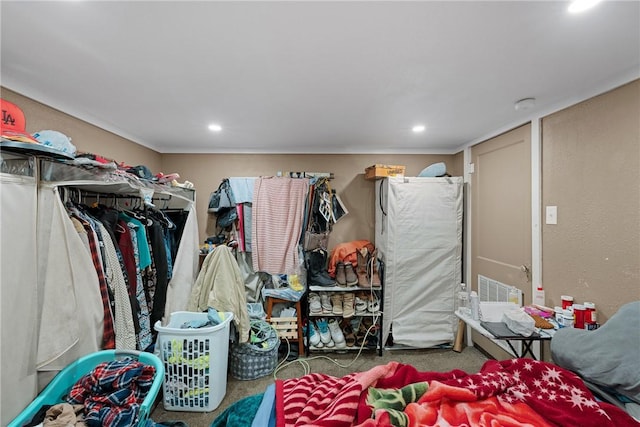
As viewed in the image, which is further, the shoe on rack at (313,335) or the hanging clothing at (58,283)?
the shoe on rack at (313,335)

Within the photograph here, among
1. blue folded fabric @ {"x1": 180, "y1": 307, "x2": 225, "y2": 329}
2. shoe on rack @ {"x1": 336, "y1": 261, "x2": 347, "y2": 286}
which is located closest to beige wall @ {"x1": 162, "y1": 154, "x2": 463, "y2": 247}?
shoe on rack @ {"x1": 336, "y1": 261, "x2": 347, "y2": 286}

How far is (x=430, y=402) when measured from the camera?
1.11m

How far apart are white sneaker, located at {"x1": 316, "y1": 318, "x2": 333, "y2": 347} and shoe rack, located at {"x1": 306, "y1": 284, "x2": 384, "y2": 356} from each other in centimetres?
4

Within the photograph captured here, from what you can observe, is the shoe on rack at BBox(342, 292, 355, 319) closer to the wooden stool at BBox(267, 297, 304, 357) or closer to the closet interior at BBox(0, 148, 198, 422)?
the wooden stool at BBox(267, 297, 304, 357)

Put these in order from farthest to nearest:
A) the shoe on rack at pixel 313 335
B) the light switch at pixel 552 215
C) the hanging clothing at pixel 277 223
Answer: the hanging clothing at pixel 277 223
the shoe on rack at pixel 313 335
the light switch at pixel 552 215

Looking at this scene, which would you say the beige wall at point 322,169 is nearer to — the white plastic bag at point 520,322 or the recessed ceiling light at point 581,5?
the white plastic bag at point 520,322

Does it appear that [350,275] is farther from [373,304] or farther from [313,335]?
[313,335]

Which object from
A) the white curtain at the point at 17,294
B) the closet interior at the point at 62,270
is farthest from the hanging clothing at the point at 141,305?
the white curtain at the point at 17,294

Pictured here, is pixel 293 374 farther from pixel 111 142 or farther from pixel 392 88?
pixel 111 142

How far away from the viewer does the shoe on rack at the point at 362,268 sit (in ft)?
9.07

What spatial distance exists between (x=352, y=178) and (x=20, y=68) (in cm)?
278

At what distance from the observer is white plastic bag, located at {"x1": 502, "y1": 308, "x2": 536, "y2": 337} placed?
5.20 feet

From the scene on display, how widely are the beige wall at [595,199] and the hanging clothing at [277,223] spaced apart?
7.23 ft

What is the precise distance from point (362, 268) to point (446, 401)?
1719 mm
